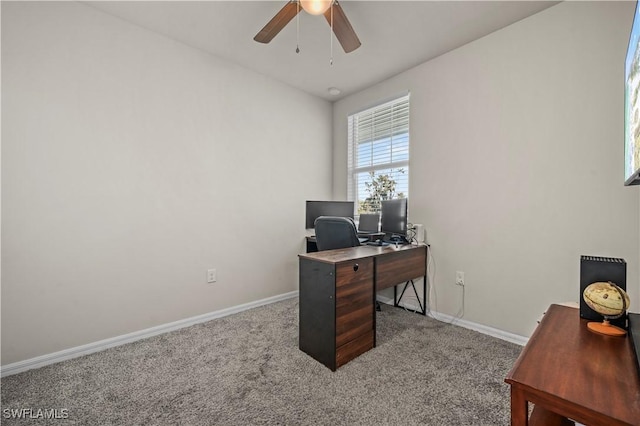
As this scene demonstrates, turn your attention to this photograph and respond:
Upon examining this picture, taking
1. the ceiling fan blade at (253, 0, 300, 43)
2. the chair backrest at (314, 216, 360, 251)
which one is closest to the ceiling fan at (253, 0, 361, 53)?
the ceiling fan blade at (253, 0, 300, 43)

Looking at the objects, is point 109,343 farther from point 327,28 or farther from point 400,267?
point 327,28

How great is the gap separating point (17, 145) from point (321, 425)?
245 centimetres

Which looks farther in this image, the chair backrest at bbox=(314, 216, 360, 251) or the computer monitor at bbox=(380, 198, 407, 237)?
the computer monitor at bbox=(380, 198, 407, 237)

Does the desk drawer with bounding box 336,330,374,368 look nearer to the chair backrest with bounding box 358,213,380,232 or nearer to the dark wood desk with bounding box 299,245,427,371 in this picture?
the dark wood desk with bounding box 299,245,427,371

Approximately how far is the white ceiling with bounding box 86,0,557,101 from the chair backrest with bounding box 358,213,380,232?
5.01 feet

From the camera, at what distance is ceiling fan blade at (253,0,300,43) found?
1.70 metres

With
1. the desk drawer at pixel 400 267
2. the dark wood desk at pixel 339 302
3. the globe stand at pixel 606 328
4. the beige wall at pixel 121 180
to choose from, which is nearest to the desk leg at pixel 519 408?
the globe stand at pixel 606 328

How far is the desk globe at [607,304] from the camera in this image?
94 centimetres

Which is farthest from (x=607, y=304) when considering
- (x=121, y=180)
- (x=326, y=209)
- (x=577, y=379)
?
(x=121, y=180)

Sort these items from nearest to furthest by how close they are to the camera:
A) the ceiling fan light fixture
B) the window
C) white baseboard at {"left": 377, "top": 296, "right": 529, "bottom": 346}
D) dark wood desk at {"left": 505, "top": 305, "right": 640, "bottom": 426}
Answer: dark wood desk at {"left": 505, "top": 305, "right": 640, "bottom": 426}, the ceiling fan light fixture, white baseboard at {"left": 377, "top": 296, "right": 529, "bottom": 346}, the window

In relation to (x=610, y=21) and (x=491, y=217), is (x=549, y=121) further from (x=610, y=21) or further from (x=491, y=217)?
(x=491, y=217)

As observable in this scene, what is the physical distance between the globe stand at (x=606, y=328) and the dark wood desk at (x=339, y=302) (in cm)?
113

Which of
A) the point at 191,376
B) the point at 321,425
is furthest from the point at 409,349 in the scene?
the point at 191,376

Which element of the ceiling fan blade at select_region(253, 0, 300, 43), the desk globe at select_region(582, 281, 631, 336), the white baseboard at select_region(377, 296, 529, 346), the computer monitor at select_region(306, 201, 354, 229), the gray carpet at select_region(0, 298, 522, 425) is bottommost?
the gray carpet at select_region(0, 298, 522, 425)
